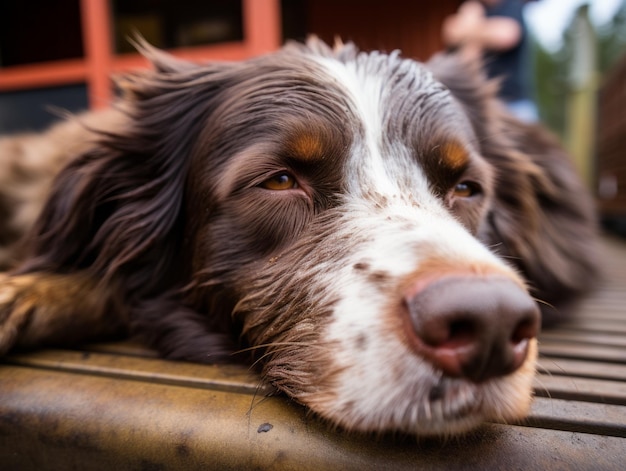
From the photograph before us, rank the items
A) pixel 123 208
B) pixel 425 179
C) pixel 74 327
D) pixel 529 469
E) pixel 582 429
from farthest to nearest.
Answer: pixel 123 208 → pixel 74 327 → pixel 425 179 → pixel 582 429 → pixel 529 469

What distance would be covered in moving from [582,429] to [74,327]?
1834 mm

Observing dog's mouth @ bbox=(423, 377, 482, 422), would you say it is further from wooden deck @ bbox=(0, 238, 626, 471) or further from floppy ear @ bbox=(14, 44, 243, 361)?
floppy ear @ bbox=(14, 44, 243, 361)

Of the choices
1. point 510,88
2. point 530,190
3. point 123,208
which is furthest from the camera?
point 510,88

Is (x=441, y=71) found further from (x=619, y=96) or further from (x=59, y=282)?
(x=619, y=96)

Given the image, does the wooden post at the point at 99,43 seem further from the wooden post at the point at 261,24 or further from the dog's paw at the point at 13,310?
the dog's paw at the point at 13,310

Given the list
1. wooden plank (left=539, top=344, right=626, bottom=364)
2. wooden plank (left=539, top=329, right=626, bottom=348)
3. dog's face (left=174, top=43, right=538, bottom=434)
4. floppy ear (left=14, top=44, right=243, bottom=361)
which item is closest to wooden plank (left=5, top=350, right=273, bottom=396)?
dog's face (left=174, top=43, right=538, bottom=434)

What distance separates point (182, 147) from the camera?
2.41 metres

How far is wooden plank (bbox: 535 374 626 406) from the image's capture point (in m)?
1.62

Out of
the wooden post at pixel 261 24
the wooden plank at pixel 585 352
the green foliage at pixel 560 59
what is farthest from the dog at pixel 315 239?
the green foliage at pixel 560 59

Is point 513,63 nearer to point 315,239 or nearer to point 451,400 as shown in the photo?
point 315,239

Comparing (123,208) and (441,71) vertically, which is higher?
(441,71)

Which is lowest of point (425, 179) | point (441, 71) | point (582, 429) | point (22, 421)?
point (22, 421)

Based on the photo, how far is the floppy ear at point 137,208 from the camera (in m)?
2.32

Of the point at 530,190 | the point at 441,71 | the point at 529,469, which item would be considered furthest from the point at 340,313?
the point at 530,190
